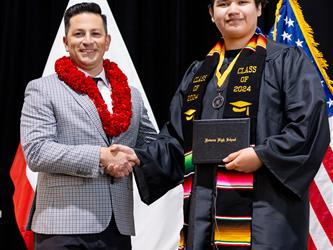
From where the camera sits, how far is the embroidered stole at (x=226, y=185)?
7.43ft

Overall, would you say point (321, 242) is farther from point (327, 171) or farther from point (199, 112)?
point (199, 112)

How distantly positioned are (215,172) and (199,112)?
277mm

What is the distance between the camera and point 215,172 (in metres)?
2.33

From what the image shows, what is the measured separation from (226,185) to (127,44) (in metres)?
2.18

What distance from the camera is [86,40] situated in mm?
2691

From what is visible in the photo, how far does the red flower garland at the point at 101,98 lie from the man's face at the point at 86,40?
59mm

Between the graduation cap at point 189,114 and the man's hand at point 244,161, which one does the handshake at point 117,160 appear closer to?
the graduation cap at point 189,114

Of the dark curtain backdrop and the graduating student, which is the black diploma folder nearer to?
the graduating student

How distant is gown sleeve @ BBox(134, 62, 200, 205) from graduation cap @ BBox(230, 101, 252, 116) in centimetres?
37

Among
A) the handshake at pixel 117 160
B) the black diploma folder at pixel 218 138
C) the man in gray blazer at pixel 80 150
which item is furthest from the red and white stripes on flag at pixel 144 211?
the black diploma folder at pixel 218 138

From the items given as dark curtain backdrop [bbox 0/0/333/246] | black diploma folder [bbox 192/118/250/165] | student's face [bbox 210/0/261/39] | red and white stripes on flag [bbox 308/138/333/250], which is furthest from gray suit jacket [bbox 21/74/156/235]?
dark curtain backdrop [bbox 0/0/333/246]

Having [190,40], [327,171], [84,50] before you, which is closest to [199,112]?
[84,50]

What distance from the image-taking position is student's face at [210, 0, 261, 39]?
244cm

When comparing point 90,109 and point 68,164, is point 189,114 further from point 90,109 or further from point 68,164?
point 68,164
